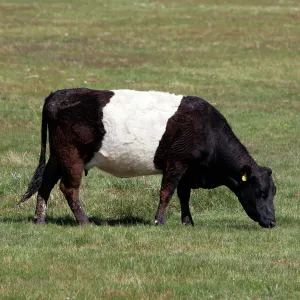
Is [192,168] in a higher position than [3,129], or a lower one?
higher

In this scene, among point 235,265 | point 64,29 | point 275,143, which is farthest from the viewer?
point 64,29

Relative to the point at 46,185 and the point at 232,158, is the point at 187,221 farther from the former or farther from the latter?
the point at 46,185

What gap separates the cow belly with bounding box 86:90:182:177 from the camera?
13.8 metres

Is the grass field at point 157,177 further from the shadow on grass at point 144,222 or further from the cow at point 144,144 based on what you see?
the cow at point 144,144

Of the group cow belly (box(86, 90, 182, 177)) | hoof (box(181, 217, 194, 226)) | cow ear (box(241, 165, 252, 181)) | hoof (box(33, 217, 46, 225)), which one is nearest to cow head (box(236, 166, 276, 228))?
cow ear (box(241, 165, 252, 181))

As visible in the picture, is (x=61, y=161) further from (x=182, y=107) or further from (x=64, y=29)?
(x=64, y=29)

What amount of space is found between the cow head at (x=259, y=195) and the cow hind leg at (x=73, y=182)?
8.34 feet

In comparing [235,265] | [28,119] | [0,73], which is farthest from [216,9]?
[235,265]

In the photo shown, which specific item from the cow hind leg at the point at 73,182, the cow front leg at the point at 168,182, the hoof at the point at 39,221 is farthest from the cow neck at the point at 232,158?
the hoof at the point at 39,221

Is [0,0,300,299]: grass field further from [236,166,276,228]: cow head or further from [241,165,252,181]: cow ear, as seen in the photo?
[241,165,252,181]: cow ear

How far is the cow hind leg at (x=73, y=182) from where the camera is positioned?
13.9 meters

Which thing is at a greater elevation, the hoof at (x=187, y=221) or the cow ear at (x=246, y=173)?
the cow ear at (x=246, y=173)

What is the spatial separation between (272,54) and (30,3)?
2203cm

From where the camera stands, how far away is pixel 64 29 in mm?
51750
